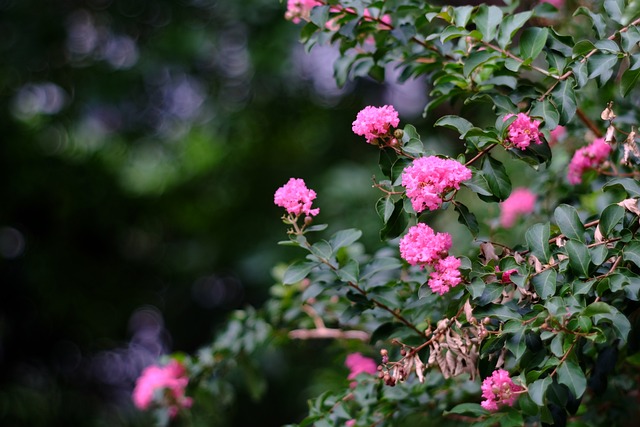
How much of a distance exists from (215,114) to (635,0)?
2.26m

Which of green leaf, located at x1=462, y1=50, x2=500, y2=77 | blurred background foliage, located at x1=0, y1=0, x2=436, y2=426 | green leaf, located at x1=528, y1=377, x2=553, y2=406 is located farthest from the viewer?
blurred background foliage, located at x1=0, y1=0, x2=436, y2=426

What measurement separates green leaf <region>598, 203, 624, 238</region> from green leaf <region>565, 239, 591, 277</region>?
47mm

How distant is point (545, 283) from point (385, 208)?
7.6 inches

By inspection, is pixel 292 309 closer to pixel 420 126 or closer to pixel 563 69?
pixel 563 69

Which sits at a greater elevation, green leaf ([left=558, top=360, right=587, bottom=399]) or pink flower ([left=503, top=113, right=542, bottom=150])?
pink flower ([left=503, top=113, right=542, bottom=150])

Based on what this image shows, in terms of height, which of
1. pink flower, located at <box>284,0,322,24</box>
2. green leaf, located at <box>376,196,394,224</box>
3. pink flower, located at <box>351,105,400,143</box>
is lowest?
green leaf, located at <box>376,196,394,224</box>

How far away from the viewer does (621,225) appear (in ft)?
3.02

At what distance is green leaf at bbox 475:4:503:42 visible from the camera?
40.9 inches

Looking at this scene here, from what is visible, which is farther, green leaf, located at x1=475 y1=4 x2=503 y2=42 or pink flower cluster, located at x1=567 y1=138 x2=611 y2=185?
pink flower cluster, located at x1=567 y1=138 x2=611 y2=185

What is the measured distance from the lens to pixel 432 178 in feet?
2.70

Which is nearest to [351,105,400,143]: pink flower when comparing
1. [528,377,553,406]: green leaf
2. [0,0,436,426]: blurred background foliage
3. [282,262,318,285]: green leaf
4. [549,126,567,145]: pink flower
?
[282,262,318,285]: green leaf

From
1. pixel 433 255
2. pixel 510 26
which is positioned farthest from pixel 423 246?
pixel 510 26

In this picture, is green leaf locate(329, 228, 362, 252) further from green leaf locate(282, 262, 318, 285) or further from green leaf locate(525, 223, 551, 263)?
green leaf locate(525, 223, 551, 263)

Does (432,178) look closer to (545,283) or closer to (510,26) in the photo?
(545,283)
